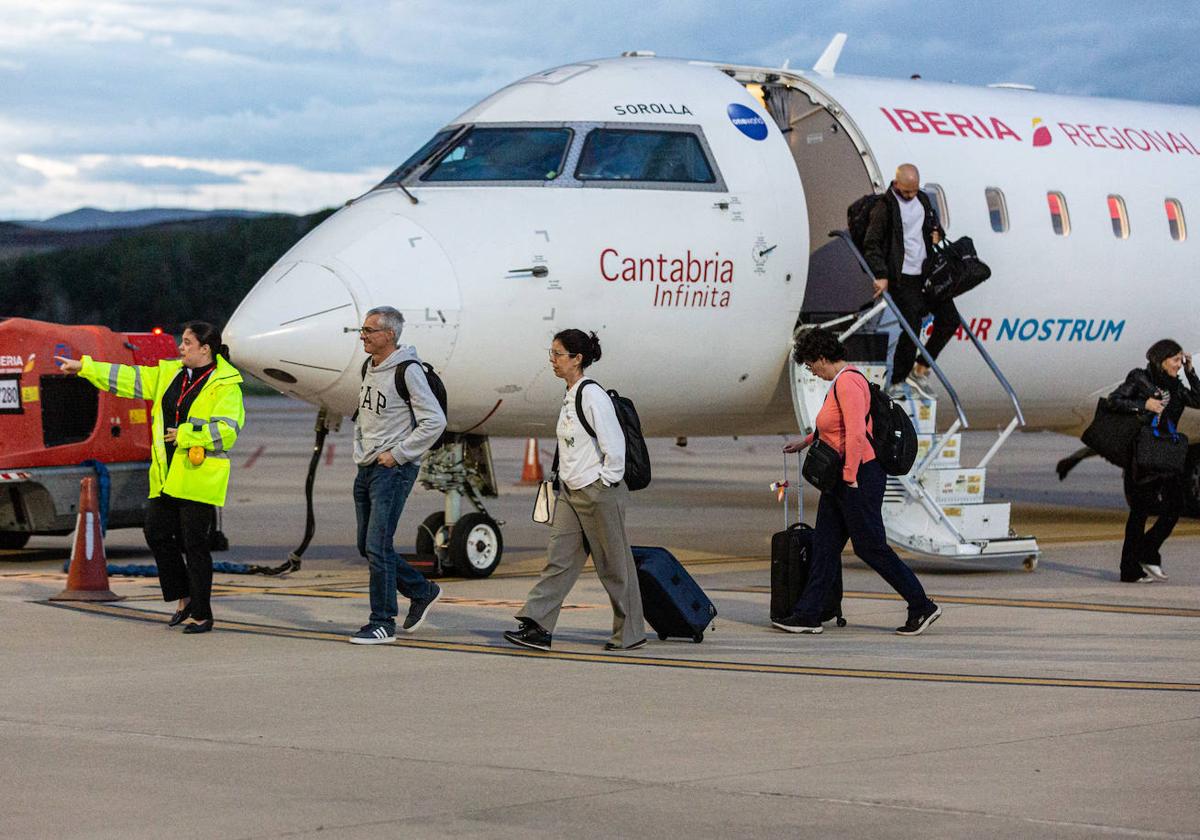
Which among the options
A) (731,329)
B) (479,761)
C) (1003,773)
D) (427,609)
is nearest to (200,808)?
(479,761)

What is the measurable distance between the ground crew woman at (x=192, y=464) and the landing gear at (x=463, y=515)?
3.39 m

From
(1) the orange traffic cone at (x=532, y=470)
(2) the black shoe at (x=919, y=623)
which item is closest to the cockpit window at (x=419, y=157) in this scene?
(2) the black shoe at (x=919, y=623)

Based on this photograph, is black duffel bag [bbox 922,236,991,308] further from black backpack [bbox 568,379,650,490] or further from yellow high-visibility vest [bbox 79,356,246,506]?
yellow high-visibility vest [bbox 79,356,246,506]

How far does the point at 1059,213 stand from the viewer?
693 inches

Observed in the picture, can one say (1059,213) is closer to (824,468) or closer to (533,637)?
(824,468)

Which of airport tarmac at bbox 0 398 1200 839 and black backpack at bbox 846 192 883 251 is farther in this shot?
black backpack at bbox 846 192 883 251

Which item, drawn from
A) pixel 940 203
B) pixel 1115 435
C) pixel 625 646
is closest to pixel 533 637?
pixel 625 646

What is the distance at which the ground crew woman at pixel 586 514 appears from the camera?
10602 mm

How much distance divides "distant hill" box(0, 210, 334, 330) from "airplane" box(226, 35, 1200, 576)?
116 m

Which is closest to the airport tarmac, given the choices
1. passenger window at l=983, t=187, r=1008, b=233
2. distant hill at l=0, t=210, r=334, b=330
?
passenger window at l=983, t=187, r=1008, b=233

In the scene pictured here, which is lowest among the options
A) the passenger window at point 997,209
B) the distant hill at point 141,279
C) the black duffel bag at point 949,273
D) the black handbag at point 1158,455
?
the distant hill at point 141,279

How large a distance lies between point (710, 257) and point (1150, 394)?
147 inches

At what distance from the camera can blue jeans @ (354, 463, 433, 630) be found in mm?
10922

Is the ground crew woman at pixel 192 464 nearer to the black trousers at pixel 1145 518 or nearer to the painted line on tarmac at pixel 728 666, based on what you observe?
the painted line on tarmac at pixel 728 666
